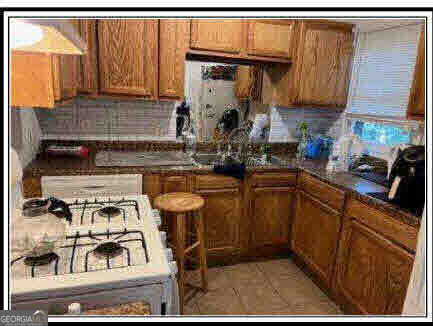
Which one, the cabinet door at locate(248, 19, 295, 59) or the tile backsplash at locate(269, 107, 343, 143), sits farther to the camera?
the tile backsplash at locate(269, 107, 343, 143)

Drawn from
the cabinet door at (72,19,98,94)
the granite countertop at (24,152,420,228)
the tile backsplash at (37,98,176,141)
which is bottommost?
the granite countertop at (24,152,420,228)

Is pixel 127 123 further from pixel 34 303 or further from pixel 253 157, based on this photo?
pixel 34 303

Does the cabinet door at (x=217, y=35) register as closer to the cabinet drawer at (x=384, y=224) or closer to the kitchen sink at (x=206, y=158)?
the kitchen sink at (x=206, y=158)

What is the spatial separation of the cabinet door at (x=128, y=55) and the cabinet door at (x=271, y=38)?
75 cm

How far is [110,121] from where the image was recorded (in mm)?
2439

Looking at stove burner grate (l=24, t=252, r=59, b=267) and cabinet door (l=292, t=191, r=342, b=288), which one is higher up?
stove burner grate (l=24, t=252, r=59, b=267)

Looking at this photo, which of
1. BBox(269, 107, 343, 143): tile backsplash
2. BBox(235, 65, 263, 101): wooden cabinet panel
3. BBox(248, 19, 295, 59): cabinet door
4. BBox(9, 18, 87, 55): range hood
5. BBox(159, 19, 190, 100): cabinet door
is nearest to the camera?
BBox(9, 18, 87, 55): range hood

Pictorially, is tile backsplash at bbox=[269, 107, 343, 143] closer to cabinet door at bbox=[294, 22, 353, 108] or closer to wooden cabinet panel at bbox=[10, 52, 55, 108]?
cabinet door at bbox=[294, 22, 353, 108]

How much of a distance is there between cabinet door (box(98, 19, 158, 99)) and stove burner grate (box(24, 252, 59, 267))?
1.50 metres

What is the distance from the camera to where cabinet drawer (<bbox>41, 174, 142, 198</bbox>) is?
191 cm

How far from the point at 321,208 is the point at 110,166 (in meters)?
1.51

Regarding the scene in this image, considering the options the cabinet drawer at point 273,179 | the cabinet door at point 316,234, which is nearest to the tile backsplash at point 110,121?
the cabinet drawer at point 273,179

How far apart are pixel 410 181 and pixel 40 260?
5.28 ft

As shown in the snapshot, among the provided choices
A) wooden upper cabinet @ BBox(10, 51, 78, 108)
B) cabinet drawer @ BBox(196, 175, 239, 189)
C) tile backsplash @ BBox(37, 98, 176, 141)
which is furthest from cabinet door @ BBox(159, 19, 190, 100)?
wooden upper cabinet @ BBox(10, 51, 78, 108)
